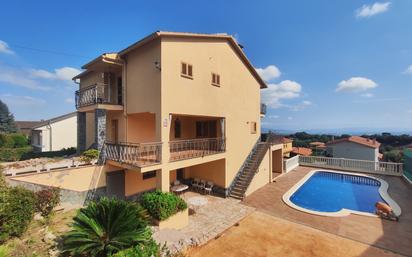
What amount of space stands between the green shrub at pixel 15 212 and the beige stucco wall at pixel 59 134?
2243 cm

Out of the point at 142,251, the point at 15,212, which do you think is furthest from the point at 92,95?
the point at 142,251

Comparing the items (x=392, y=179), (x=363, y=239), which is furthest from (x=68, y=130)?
(x=392, y=179)

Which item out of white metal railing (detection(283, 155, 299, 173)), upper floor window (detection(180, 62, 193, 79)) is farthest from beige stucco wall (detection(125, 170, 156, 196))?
white metal railing (detection(283, 155, 299, 173))

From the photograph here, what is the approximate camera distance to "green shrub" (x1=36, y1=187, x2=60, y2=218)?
28.5 feet

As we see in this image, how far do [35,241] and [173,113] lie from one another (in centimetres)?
784

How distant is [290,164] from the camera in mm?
23344

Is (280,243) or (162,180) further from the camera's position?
(162,180)

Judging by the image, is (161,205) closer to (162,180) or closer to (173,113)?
(162,180)

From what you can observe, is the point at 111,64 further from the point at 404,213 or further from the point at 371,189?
the point at 371,189

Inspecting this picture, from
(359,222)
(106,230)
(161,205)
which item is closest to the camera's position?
(106,230)

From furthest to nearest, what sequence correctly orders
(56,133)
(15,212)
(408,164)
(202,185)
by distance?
(56,133)
(408,164)
(202,185)
(15,212)

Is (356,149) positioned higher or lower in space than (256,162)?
lower

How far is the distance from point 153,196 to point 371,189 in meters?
19.4

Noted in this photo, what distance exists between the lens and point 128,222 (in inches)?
269
